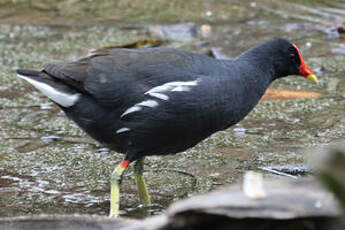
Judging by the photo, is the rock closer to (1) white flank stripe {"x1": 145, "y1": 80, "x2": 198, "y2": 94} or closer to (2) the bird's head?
Result: (2) the bird's head

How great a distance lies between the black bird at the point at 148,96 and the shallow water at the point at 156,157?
0.42 metres

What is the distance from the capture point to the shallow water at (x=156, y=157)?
408cm

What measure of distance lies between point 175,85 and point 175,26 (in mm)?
4186

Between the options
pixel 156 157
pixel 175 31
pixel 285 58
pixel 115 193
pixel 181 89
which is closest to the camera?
pixel 181 89

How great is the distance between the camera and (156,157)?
470cm

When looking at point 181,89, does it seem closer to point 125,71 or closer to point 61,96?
point 125,71

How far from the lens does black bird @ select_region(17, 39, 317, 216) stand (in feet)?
11.8

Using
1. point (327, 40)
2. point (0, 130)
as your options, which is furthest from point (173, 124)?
point (327, 40)

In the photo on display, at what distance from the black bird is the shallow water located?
16.4 inches

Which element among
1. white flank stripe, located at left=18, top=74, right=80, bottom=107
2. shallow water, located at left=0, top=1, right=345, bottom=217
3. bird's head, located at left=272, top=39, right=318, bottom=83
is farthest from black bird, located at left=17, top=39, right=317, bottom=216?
shallow water, located at left=0, top=1, right=345, bottom=217

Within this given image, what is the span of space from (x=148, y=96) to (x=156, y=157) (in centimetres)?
115

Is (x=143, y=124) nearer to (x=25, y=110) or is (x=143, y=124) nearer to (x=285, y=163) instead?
(x=285, y=163)

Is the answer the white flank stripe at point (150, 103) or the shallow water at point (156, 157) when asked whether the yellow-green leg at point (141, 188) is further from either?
the white flank stripe at point (150, 103)

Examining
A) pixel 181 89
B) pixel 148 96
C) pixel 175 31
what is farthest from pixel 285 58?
pixel 175 31
